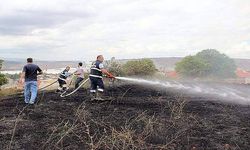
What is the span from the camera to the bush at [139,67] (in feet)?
122

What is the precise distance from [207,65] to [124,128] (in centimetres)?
4589

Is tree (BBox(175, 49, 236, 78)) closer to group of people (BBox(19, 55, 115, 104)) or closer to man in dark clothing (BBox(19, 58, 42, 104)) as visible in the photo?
group of people (BBox(19, 55, 115, 104))

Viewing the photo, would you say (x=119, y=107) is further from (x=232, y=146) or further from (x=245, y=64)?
(x=245, y=64)

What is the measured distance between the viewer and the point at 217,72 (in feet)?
184

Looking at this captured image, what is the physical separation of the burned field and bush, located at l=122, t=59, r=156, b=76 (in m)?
22.6

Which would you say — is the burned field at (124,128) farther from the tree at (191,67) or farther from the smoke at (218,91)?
the tree at (191,67)

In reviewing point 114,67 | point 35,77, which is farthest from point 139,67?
point 35,77

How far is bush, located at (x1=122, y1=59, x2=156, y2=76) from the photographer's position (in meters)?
37.3

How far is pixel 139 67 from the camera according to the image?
1510 inches

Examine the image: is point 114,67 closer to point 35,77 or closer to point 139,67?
point 139,67

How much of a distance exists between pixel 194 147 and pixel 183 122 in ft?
9.02

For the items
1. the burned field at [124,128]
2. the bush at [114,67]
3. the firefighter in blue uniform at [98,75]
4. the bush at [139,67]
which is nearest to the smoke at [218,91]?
the firefighter in blue uniform at [98,75]

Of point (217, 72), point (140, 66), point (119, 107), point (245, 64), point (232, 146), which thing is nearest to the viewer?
point (232, 146)

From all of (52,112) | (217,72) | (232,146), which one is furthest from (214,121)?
(217,72)
